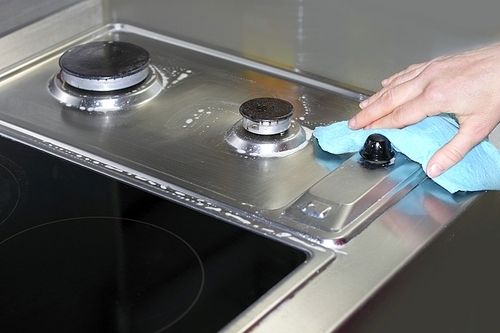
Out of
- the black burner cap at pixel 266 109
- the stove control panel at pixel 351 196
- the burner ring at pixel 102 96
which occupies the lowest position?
the burner ring at pixel 102 96

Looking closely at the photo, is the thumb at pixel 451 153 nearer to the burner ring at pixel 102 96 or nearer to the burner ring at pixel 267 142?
the burner ring at pixel 267 142

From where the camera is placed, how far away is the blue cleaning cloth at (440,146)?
0.95 meters

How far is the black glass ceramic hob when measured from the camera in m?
0.79

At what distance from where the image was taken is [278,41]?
4.39 ft

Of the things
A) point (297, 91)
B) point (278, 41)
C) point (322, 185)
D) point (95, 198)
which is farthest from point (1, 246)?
point (278, 41)

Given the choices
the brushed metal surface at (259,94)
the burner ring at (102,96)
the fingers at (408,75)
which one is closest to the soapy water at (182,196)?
the brushed metal surface at (259,94)

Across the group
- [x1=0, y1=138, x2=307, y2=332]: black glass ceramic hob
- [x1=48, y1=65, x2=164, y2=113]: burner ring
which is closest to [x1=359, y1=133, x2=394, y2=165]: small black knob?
[x1=0, y1=138, x2=307, y2=332]: black glass ceramic hob

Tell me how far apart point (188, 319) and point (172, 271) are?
81 mm

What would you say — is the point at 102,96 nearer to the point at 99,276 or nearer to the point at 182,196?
the point at 182,196

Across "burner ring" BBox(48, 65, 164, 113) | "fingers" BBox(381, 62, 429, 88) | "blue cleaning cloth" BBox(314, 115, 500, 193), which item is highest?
"fingers" BBox(381, 62, 429, 88)

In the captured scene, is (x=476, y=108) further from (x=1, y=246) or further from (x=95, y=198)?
(x=1, y=246)

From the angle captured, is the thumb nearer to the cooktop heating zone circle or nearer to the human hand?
the human hand

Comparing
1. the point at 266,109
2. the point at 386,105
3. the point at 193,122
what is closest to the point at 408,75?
the point at 386,105

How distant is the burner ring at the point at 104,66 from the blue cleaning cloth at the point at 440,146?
14.0 inches
